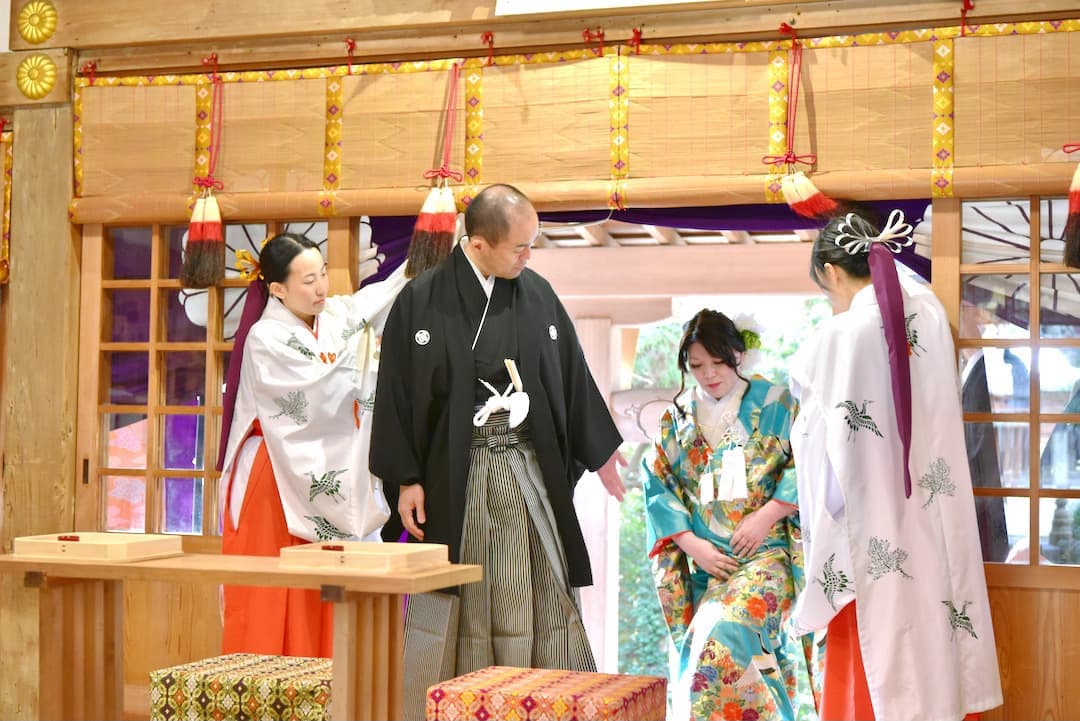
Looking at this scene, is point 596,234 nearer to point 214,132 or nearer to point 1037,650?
point 214,132

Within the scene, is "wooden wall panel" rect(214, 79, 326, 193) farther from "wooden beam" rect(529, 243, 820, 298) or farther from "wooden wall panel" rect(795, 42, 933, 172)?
"wooden beam" rect(529, 243, 820, 298)

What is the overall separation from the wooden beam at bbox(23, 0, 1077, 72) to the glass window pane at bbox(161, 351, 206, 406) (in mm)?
1286

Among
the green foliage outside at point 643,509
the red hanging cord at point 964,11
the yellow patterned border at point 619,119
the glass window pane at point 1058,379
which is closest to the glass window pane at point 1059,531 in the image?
the glass window pane at point 1058,379

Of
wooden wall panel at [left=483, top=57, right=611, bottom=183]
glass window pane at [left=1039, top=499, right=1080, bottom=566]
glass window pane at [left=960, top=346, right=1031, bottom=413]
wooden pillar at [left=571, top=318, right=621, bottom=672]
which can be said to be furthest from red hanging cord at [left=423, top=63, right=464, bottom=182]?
glass window pane at [left=1039, top=499, right=1080, bottom=566]

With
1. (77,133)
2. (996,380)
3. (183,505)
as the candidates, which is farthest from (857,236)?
(77,133)

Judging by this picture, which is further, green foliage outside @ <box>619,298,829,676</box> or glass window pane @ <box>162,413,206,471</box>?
green foliage outside @ <box>619,298,829,676</box>

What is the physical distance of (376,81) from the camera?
539cm

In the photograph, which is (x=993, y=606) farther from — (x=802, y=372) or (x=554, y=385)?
(x=554, y=385)

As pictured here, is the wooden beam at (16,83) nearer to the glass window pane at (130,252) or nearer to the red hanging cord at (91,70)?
the red hanging cord at (91,70)

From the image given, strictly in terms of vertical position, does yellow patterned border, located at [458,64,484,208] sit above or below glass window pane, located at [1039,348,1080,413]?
above

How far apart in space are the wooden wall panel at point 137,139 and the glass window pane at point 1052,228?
3.50m

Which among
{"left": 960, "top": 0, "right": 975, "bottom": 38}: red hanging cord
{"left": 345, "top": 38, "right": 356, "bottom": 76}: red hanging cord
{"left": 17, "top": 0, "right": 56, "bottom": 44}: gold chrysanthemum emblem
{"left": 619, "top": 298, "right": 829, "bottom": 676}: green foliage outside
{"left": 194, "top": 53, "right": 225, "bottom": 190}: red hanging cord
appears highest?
{"left": 17, "top": 0, "right": 56, "bottom": 44}: gold chrysanthemum emblem

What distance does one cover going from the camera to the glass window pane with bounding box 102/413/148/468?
18.7 feet

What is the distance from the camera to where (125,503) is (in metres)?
5.70
